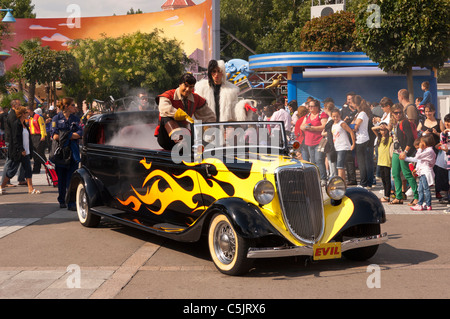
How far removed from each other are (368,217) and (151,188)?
275 centimetres

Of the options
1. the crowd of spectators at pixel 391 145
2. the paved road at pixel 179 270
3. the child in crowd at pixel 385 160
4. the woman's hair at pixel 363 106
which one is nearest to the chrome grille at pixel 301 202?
the paved road at pixel 179 270

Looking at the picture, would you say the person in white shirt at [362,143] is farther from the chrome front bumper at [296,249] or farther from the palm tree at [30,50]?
the palm tree at [30,50]

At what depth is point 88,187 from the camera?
9445mm

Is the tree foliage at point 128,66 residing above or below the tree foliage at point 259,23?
below

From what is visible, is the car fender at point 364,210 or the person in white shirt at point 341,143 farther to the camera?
the person in white shirt at point 341,143

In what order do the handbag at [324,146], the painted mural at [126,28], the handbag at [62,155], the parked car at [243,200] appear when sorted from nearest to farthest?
the parked car at [243,200] < the handbag at [62,155] < the handbag at [324,146] < the painted mural at [126,28]

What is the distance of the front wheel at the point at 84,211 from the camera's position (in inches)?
374

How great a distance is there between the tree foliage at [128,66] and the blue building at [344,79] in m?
23.3

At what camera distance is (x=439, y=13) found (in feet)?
56.6

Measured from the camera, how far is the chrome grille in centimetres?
661

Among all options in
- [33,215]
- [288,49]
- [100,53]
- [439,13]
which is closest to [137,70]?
[100,53]

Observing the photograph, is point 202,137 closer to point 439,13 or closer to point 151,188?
point 151,188

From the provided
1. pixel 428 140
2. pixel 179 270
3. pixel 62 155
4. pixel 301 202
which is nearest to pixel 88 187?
pixel 62 155
